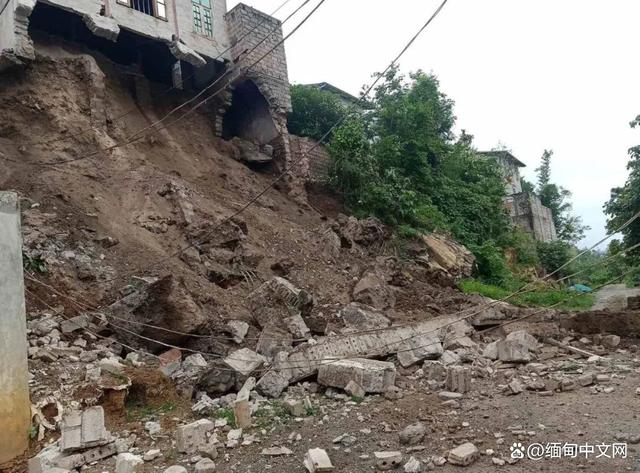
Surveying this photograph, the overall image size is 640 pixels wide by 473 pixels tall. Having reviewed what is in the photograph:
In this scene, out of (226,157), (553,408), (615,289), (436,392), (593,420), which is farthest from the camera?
(615,289)

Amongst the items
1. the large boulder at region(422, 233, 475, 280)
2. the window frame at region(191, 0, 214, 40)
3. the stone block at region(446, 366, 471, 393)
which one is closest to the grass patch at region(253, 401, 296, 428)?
the stone block at region(446, 366, 471, 393)

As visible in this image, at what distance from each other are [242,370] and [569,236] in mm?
27934

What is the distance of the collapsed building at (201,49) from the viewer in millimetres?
11422

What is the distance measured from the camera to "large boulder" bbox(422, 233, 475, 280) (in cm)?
1324

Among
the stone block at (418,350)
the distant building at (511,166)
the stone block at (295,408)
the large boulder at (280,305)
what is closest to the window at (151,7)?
the large boulder at (280,305)

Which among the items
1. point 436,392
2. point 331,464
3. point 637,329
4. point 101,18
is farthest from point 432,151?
point 331,464

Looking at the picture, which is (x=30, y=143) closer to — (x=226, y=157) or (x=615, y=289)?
(x=226, y=157)

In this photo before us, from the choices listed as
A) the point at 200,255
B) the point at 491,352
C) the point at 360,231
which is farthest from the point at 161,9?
the point at 491,352

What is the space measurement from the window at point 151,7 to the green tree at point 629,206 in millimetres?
12211

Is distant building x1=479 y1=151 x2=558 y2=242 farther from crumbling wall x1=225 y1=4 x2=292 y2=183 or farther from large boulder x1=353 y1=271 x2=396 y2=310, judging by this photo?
large boulder x1=353 y1=271 x2=396 y2=310

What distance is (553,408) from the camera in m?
5.27

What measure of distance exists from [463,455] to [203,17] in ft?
42.8

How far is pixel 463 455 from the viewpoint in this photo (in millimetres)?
4117

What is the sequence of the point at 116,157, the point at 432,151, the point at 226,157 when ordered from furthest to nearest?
the point at 432,151
the point at 226,157
the point at 116,157
